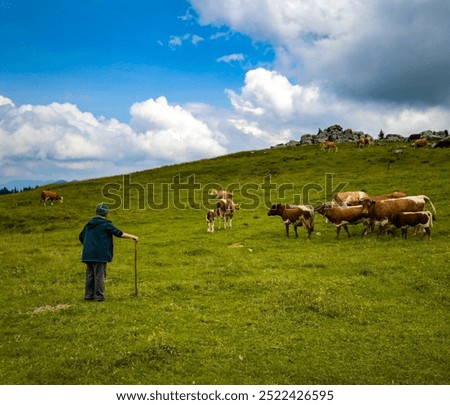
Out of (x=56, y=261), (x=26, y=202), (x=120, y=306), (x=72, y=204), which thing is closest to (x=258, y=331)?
(x=120, y=306)

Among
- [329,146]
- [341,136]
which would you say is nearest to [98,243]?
[329,146]

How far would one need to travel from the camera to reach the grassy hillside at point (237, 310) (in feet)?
31.4

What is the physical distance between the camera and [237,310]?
13.6 meters

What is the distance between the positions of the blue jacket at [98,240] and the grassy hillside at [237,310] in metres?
1.68

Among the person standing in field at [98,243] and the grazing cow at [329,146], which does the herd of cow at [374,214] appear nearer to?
the person standing in field at [98,243]

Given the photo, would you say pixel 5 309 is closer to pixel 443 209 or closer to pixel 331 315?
pixel 331 315

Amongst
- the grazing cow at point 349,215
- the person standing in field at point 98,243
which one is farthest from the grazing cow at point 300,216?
the person standing in field at point 98,243

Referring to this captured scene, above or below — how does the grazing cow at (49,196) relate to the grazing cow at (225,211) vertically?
above

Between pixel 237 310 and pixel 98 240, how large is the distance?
211 inches

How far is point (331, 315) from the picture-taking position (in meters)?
13.0

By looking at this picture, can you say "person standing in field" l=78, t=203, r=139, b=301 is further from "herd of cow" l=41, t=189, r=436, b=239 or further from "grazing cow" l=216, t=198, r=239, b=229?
"grazing cow" l=216, t=198, r=239, b=229

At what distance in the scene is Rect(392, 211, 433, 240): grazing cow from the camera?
23.0 metres

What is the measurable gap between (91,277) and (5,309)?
10.1 feet

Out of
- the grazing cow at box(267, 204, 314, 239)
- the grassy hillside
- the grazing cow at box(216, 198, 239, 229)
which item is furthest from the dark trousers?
the grazing cow at box(216, 198, 239, 229)
